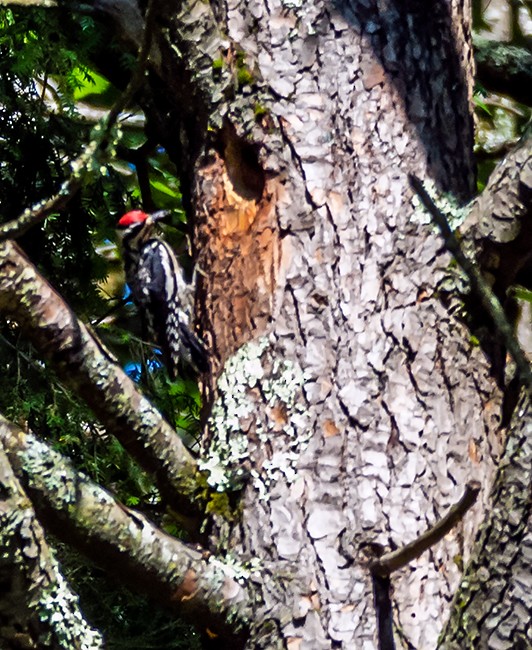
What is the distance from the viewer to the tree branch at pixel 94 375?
2.28m

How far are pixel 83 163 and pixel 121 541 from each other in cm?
78

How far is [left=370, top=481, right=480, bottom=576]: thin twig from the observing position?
1946mm

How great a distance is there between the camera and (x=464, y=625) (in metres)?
1.97

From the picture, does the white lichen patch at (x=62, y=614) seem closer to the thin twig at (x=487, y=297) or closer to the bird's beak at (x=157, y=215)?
the thin twig at (x=487, y=297)

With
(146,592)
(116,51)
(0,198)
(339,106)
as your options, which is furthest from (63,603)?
(116,51)

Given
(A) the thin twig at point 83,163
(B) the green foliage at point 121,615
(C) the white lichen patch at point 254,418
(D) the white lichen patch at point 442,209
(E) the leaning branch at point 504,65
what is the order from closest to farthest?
(A) the thin twig at point 83,163 < (C) the white lichen patch at point 254,418 < (D) the white lichen patch at point 442,209 < (B) the green foliage at point 121,615 < (E) the leaning branch at point 504,65

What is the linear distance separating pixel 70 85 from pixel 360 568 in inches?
76.5

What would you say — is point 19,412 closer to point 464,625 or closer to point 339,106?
point 339,106

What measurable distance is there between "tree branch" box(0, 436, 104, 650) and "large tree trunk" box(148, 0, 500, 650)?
601 millimetres

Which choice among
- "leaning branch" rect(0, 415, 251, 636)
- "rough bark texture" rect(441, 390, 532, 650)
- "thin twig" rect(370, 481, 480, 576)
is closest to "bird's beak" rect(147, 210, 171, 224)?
"leaning branch" rect(0, 415, 251, 636)

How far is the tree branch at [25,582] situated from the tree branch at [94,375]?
51 cm

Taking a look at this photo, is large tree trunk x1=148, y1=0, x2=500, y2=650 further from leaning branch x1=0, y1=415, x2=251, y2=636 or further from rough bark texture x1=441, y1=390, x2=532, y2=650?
rough bark texture x1=441, y1=390, x2=532, y2=650

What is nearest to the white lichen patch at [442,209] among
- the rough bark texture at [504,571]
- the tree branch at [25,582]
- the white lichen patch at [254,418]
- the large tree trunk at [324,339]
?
the large tree trunk at [324,339]

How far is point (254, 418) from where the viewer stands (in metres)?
2.61
